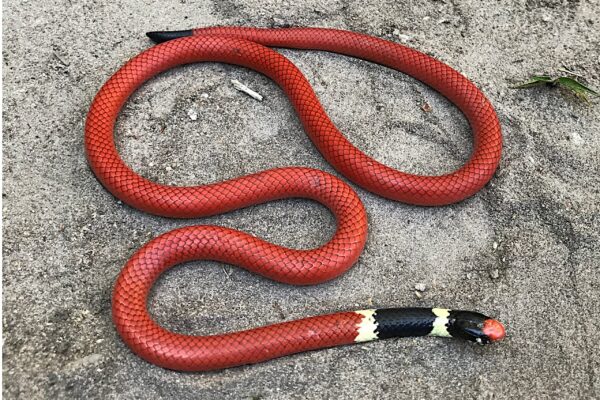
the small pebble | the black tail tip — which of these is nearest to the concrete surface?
the small pebble

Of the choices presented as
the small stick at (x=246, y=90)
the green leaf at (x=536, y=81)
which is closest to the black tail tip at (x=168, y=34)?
the small stick at (x=246, y=90)

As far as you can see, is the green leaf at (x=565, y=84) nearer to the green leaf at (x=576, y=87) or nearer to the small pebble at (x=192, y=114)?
the green leaf at (x=576, y=87)

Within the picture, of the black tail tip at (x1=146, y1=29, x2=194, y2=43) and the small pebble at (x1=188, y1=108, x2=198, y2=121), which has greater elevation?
the black tail tip at (x1=146, y1=29, x2=194, y2=43)

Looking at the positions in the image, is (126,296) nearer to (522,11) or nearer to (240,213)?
(240,213)

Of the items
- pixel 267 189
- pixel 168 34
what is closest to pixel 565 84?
pixel 267 189

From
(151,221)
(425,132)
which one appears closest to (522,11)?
(425,132)

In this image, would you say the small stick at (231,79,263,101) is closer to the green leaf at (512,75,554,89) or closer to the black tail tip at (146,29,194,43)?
the black tail tip at (146,29,194,43)
